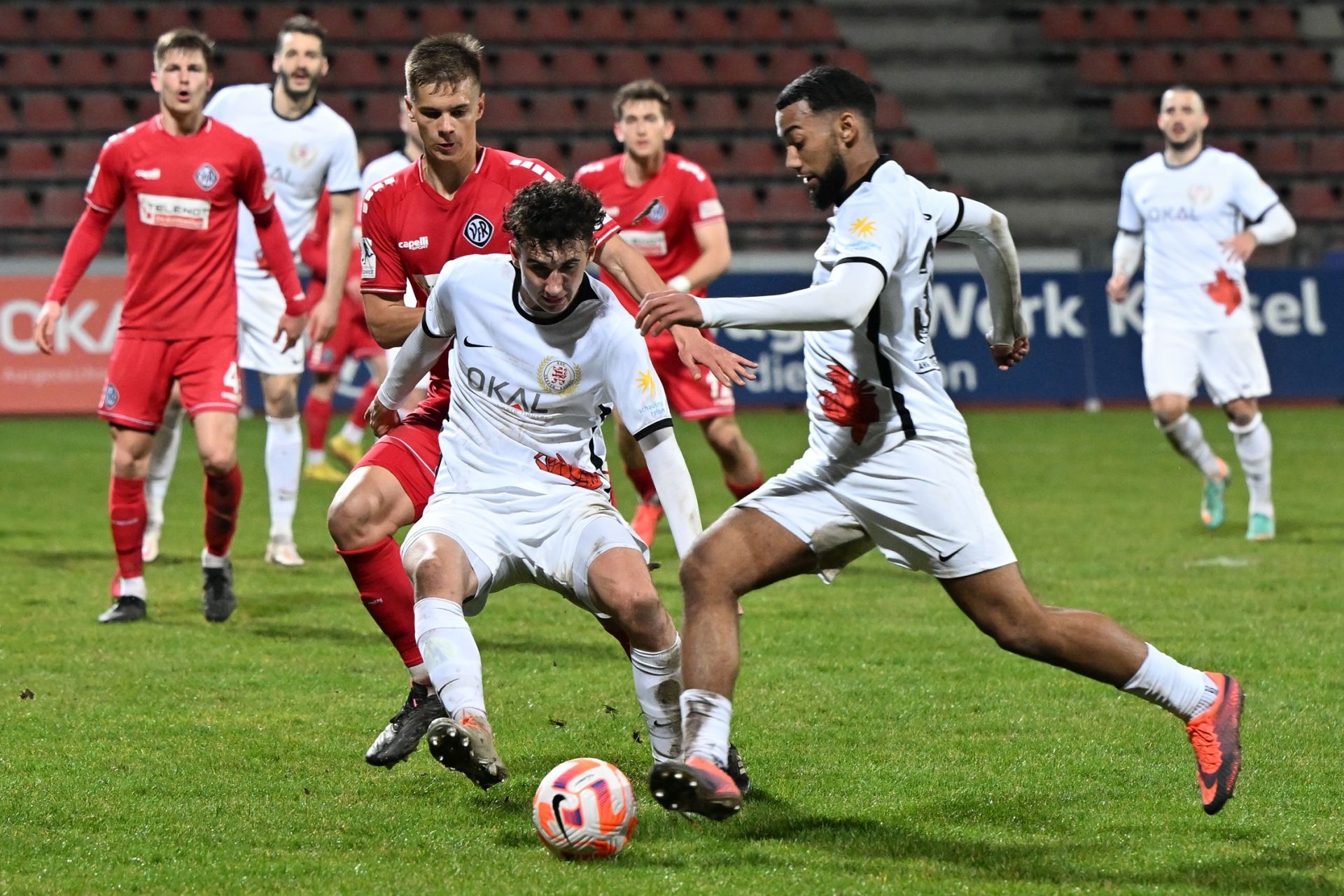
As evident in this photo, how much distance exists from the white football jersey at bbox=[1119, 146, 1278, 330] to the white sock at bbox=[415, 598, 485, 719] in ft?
21.5

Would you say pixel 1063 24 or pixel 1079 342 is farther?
pixel 1063 24

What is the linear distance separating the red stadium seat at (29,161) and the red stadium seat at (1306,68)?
15.1m

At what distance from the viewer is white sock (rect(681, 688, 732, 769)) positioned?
3986 millimetres

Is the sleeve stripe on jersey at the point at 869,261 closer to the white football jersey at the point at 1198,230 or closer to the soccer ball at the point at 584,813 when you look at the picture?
Result: the soccer ball at the point at 584,813

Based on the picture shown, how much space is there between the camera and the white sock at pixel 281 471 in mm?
8742

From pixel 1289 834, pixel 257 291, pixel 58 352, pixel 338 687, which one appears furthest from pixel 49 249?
pixel 1289 834

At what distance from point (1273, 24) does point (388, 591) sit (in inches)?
837

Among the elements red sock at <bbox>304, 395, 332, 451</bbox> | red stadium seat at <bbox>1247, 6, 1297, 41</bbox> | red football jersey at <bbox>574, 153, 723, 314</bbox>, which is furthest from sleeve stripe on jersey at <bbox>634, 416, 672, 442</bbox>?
red stadium seat at <bbox>1247, 6, 1297, 41</bbox>

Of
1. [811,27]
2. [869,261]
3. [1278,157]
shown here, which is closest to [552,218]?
[869,261]

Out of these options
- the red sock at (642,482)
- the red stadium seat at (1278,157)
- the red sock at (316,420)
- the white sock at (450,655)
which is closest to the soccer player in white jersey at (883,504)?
the white sock at (450,655)

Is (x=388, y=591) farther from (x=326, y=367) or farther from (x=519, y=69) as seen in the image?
(x=519, y=69)

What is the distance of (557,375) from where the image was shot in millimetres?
4574

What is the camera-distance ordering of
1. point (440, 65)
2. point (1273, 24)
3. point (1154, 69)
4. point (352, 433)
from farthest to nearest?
point (1273, 24) → point (1154, 69) → point (352, 433) → point (440, 65)

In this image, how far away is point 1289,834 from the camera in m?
4.11
